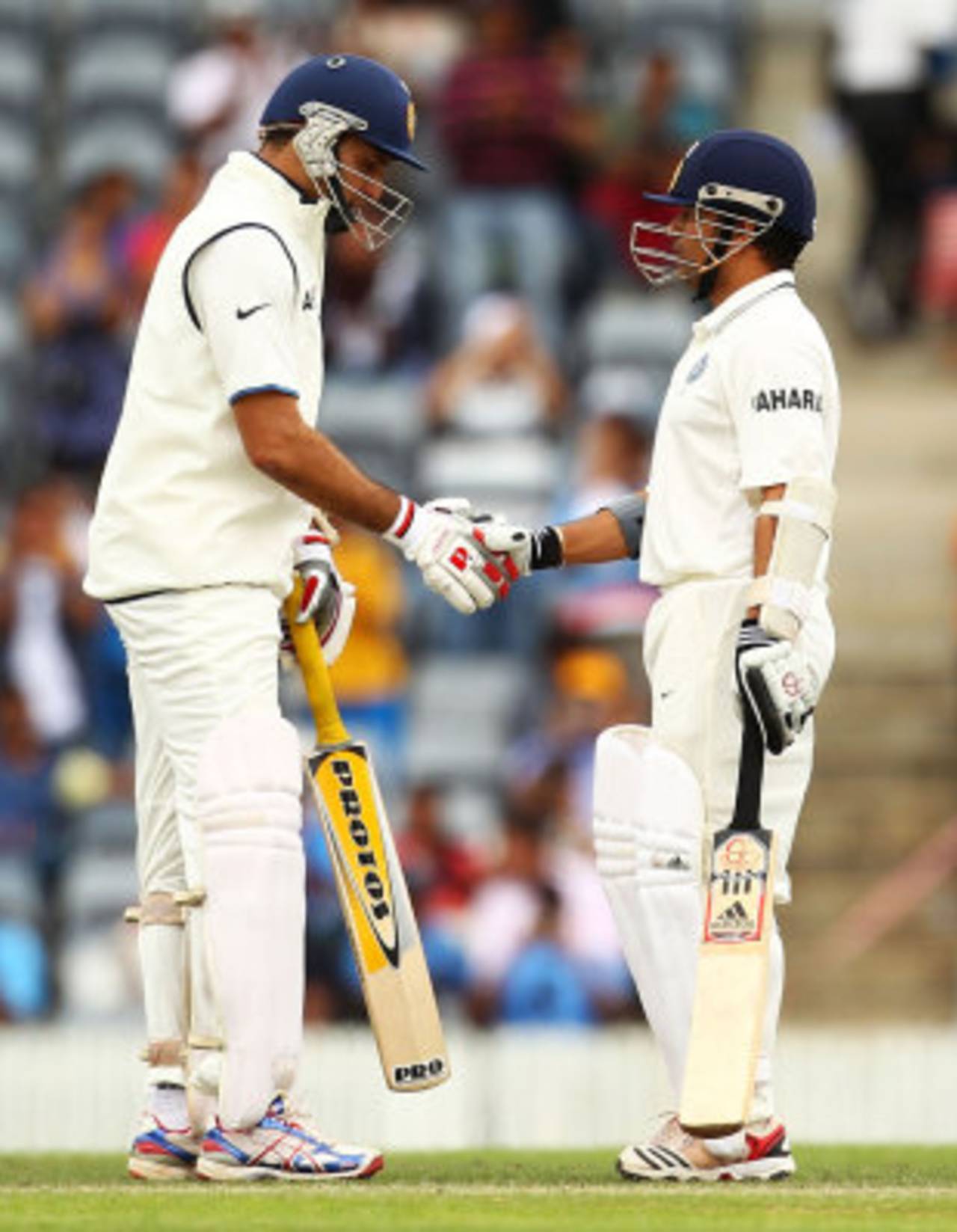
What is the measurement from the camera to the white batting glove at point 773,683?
7957 mm

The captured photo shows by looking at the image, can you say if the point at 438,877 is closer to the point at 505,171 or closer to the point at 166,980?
the point at 505,171

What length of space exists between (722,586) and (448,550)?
20.9 inches

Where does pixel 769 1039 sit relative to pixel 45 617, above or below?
below

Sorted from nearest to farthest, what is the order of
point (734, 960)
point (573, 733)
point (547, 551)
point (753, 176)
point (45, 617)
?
point (734, 960) → point (753, 176) → point (547, 551) → point (573, 733) → point (45, 617)

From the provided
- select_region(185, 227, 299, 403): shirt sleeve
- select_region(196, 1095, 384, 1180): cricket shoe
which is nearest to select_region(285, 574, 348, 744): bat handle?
select_region(185, 227, 299, 403): shirt sleeve

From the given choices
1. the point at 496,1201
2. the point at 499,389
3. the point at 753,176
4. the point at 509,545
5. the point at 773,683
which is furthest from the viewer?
the point at 499,389

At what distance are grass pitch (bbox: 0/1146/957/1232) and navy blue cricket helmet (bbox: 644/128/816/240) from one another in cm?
186

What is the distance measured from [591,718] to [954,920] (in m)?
1.38

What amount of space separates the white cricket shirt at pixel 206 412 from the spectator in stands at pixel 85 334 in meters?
7.08

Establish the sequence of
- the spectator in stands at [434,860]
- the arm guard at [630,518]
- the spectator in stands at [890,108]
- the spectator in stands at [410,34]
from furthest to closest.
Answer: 1. the spectator in stands at [410,34]
2. the spectator in stands at [890,108]
3. the spectator in stands at [434,860]
4. the arm guard at [630,518]

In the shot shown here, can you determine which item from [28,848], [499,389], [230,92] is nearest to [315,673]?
[28,848]

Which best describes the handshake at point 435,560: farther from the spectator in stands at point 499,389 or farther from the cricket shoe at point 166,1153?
the spectator in stands at point 499,389

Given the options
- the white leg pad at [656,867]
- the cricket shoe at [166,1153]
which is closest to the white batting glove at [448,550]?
the white leg pad at [656,867]

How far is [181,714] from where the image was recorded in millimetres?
8164
